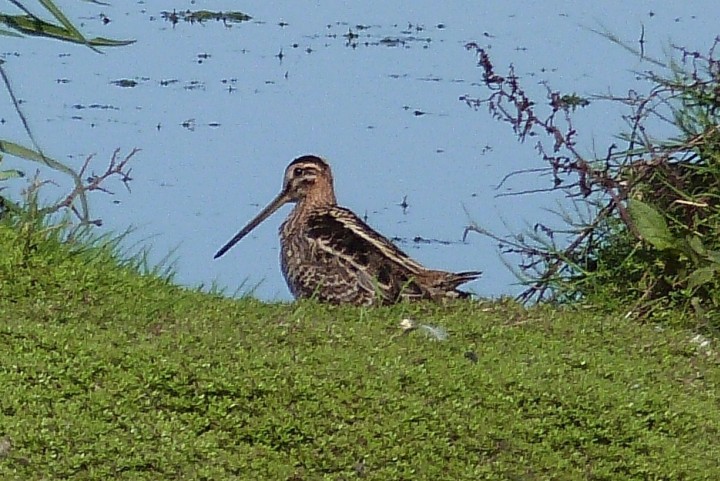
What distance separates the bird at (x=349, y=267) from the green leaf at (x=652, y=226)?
2.54 ft

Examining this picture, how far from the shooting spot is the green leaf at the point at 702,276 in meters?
7.45

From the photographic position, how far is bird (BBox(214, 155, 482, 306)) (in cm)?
730

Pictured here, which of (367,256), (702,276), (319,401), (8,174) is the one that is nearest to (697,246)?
(702,276)

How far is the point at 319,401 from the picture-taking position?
553 cm

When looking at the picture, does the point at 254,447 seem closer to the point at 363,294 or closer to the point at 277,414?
the point at 277,414

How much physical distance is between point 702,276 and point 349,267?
1506 millimetres

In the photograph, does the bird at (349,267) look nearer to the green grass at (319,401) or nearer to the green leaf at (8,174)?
the green grass at (319,401)

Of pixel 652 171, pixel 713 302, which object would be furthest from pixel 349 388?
pixel 652 171

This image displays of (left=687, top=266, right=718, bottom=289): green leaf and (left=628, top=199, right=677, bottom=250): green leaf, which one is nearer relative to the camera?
(left=687, top=266, right=718, bottom=289): green leaf

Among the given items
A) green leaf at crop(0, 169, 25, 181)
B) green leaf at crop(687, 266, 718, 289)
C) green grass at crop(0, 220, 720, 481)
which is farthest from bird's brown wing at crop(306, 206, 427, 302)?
green leaf at crop(0, 169, 25, 181)

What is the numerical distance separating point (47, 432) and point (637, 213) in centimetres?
341

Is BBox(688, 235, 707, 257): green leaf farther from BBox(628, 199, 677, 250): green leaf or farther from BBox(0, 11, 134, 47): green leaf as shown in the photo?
BBox(0, 11, 134, 47): green leaf

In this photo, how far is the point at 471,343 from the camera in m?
6.45

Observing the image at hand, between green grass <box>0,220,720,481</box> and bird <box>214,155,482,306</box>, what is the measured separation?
2.08ft
